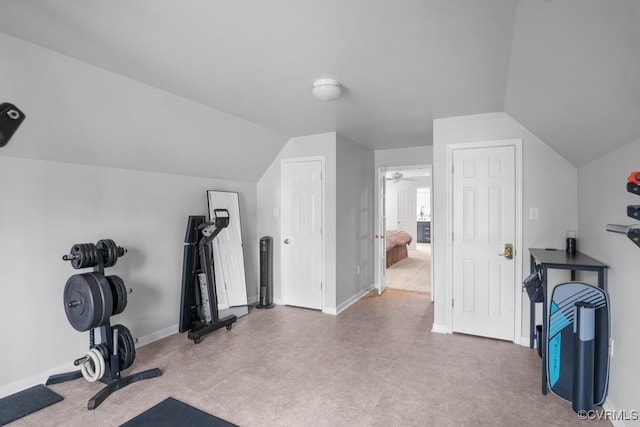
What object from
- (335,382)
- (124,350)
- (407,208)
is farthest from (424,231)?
(124,350)

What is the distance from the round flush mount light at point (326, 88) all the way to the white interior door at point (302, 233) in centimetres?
187

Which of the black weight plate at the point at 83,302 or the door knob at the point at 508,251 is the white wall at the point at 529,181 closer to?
the door knob at the point at 508,251

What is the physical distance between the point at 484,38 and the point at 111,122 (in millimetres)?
2884

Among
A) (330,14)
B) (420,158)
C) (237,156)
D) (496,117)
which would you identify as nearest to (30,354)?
(237,156)

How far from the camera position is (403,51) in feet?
7.46

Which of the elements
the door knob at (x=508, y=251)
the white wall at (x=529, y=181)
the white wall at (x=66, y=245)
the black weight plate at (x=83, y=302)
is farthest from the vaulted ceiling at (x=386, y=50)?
the black weight plate at (x=83, y=302)

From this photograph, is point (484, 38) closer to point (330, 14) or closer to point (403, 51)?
point (403, 51)

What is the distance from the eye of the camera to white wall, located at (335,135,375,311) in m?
4.73

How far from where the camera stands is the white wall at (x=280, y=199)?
181 inches

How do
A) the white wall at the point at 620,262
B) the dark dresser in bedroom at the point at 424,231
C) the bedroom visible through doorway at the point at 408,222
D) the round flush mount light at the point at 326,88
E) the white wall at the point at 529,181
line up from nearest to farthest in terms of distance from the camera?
the white wall at the point at 620,262 → the round flush mount light at the point at 326,88 → the white wall at the point at 529,181 → the bedroom visible through doorway at the point at 408,222 → the dark dresser in bedroom at the point at 424,231

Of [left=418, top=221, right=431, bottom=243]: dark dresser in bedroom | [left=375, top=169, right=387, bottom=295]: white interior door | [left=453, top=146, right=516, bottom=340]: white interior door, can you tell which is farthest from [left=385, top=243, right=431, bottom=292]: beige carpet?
[left=418, top=221, right=431, bottom=243]: dark dresser in bedroom

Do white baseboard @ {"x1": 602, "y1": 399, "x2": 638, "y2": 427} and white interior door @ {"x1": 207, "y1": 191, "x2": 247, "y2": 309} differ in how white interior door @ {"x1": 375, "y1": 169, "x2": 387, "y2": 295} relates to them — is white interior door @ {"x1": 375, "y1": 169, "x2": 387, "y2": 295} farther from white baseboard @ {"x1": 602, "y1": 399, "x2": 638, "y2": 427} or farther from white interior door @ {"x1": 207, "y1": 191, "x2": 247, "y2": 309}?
white baseboard @ {"x1": 602, "y1": 399, "x2": 638, "y2": 427}

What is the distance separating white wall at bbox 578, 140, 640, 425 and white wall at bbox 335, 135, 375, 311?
108 inches

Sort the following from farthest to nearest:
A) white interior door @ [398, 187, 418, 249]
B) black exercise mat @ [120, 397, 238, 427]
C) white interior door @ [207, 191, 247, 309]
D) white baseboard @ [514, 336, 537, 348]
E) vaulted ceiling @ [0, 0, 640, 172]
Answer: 1. white interior door @ [398, 187, 418, 249]
2. white interior door @ [207, 191, 247, 309]
3. white baseboard @ [514, 336, 537, 348]
4. black exercise mat @ [120, 397, 238, 427]
5. vaulted ceiling @ [0, 0, 640, 172]
